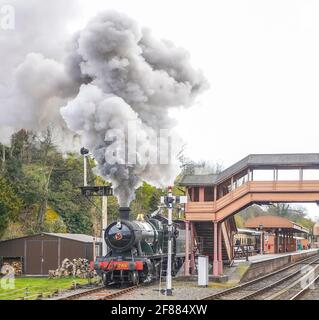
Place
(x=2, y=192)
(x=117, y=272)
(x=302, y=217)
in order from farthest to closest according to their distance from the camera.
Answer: (x=302, y=217) → (x=2, y=192) → (x=117, y=272)

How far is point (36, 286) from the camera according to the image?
71.8 feet

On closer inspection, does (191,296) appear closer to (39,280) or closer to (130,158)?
(130,158)

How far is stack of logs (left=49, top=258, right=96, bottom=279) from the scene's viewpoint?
25891 millimetres

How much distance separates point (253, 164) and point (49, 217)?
796 inches

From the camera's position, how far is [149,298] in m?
16.9

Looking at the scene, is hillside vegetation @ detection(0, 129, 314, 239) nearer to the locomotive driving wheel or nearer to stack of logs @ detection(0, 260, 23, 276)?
stack of logs @ detection(0, 260, 23, 276)

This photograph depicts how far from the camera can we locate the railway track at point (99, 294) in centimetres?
1684

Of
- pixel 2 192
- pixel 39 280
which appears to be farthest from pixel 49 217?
pixel 39 280

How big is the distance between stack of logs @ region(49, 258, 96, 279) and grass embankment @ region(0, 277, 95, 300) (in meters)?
0.71

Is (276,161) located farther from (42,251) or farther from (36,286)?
(42,251)

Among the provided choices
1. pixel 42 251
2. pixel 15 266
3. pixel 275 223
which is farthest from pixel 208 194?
pixel 275 223

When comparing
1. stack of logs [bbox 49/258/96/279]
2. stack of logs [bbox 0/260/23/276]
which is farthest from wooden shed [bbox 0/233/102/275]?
stack of logs [bbox 49/258/96/279]

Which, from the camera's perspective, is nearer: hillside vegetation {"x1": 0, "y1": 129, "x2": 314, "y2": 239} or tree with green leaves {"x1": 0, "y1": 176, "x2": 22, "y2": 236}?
tree with green leaves {"x1": 0, "y1": 176, "x2": 22, "y2": 236}

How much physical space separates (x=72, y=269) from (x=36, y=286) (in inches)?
177
